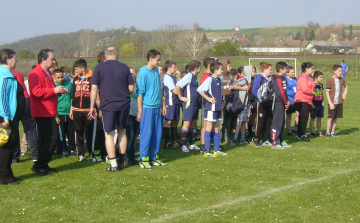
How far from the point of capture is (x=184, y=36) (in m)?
49.4

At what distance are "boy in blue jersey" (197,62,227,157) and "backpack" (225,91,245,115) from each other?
4.56 ft

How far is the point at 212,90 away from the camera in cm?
835

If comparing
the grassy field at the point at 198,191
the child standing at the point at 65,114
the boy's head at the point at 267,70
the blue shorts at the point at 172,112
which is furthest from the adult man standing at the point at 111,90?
the boy's head at the point at 267,70

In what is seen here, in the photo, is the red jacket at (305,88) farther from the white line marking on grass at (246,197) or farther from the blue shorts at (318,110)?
the white line marking on grass at (246,197)

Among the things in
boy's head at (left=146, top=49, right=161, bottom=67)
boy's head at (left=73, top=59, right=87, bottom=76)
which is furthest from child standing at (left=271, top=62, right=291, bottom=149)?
boy's head at (left=73, top=59, right=87, bottom=76)

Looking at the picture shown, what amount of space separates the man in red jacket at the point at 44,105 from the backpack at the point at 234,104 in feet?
15.2

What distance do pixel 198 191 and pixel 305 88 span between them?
5819 mm

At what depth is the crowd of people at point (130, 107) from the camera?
21.2 ft

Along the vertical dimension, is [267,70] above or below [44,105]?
above

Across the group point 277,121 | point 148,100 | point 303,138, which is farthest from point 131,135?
point 303,138

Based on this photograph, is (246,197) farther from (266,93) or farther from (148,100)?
(266,93)

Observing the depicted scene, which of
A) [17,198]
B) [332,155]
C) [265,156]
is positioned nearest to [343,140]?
[332,155]

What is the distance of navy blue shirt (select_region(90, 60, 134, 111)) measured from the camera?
6551 mm

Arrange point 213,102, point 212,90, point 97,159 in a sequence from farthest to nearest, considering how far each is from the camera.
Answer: point 212,90 → point 213,102 → point 97,159
